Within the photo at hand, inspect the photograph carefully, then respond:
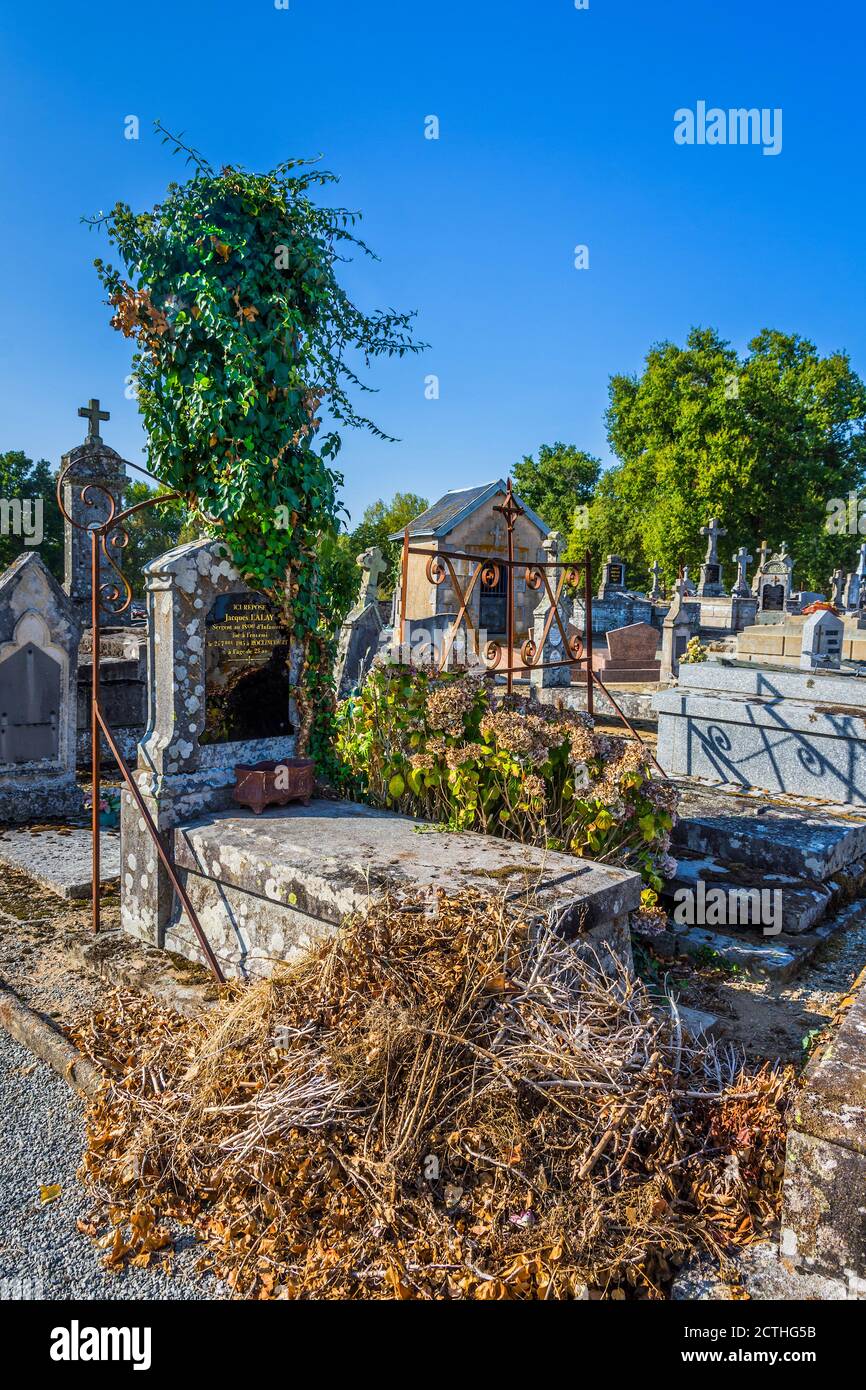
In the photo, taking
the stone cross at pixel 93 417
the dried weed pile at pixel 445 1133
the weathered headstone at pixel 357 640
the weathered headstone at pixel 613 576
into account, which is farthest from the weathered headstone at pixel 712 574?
the dried weed pile at pixel 445 1133

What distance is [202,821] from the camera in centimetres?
457

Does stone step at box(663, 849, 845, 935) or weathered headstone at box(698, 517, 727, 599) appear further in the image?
weathered headstone at box(698, 517, 727, 599)

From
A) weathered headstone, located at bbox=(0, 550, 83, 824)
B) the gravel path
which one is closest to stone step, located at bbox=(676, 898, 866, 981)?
the gravel path

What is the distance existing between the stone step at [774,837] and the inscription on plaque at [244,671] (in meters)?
2.90

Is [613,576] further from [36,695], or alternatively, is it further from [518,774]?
[518,774]

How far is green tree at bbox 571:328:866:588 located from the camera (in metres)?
37.0

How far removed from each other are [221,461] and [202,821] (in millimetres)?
2095

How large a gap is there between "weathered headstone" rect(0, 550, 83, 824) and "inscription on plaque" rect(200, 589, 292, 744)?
3793mm

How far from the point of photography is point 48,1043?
142 inches

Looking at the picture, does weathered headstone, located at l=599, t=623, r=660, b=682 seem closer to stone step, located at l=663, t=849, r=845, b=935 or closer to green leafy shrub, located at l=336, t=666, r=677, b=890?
stone step, located at l=663, t=849, r=845, b=935

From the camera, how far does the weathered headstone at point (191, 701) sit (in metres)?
4.57

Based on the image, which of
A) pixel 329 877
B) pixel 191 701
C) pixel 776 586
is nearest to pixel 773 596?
pixel 776 586
